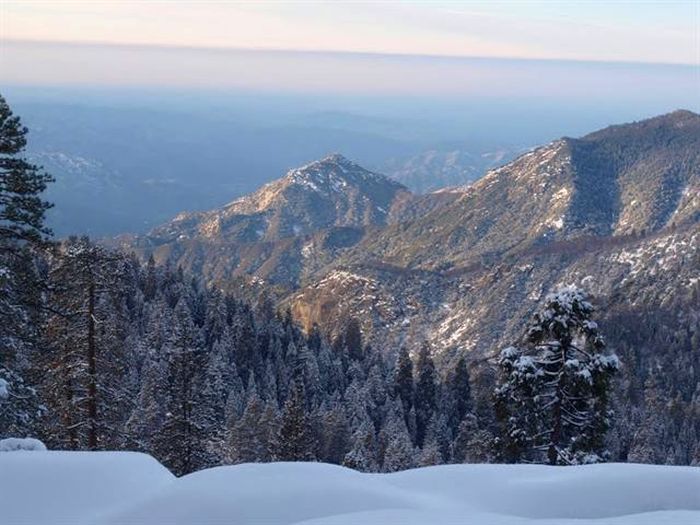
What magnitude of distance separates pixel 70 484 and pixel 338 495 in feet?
16.4

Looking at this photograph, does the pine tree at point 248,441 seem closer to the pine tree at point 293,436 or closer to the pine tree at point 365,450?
the pine tree at point 365,450

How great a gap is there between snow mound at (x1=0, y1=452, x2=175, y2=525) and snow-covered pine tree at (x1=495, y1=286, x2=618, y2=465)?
34.3ft

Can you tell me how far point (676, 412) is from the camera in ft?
372

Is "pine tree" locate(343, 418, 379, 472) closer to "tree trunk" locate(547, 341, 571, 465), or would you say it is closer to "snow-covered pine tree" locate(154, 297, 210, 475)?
"snow-covered pine tree" locate(154, 297, 210, 475)

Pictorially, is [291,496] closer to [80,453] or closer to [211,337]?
[80,453]

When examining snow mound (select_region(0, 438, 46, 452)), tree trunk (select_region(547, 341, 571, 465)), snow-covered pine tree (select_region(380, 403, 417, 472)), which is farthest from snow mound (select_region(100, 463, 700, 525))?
snow-covered pine tree (select_region(380, 403, 417, 472))

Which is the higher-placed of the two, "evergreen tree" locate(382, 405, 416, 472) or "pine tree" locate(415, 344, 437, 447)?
"evergreen tree" locate(382, 405, 416, 472)

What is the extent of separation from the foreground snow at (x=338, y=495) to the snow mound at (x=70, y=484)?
0.02 meters

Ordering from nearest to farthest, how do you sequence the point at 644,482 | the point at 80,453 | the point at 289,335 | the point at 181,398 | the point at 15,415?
the point at 644,482, the point at 80,453, the point at 15,415, the point at 181,398, the point at 289,335

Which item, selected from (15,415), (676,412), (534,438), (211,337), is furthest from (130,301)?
(676,412)

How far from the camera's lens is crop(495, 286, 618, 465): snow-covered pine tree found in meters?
18.2

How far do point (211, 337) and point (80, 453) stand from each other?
67.0m

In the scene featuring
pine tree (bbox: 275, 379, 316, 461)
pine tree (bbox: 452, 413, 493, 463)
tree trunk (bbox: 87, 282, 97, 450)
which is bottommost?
pine tree (bbox: 452, 413, 493, 463)

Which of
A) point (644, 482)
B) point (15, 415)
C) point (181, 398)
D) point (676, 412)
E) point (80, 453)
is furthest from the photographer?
point (676, 412)
